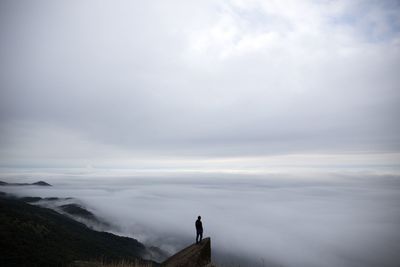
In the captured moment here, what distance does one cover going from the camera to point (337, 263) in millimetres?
181125

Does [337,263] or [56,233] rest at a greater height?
[56,233]

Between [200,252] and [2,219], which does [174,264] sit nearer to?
[200,252]

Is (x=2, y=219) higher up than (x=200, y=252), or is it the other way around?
(x=200, y=252)

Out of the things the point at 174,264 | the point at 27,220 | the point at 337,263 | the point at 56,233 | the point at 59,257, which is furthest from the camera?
the point at 337,263

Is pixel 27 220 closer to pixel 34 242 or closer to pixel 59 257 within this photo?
pixel 34 242

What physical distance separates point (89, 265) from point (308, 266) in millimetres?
206508

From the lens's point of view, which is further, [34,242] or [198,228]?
[34,242]

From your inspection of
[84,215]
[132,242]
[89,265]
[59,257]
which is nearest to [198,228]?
[89,265]

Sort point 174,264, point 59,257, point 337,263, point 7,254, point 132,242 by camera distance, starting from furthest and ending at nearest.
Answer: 1. point 337,263
2. point 132,242
3. point 59,257
4. point 7,254
5. point 174,264

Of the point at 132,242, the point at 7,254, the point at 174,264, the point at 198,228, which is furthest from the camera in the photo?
the point at 132,242

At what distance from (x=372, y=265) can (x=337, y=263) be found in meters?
21.5

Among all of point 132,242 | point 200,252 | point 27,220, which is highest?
point 200,252

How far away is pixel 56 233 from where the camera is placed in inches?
2670

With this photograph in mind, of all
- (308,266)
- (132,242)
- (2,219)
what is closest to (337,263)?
(308,266)
